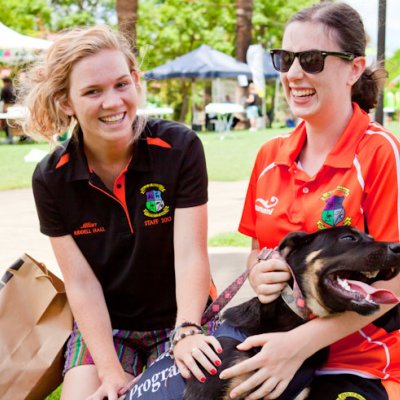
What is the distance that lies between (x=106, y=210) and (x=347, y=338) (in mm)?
1293

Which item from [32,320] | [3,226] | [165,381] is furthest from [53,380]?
[3,226]

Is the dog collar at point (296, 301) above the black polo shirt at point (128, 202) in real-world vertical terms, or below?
below

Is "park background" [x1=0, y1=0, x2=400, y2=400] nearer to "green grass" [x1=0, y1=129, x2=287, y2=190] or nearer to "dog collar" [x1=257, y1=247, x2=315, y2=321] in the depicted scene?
"green grass" [x1=0, y1=129, x2=287, y2=190]

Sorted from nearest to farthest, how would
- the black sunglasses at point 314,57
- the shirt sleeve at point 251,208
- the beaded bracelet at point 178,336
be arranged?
the black sunglasses at point 314,57 → the beaded bracelet at point 178,336 → the shirt sleeve at point 251,208

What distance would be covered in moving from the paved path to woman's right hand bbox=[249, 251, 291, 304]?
2454mm

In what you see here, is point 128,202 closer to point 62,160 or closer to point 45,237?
point 62,160

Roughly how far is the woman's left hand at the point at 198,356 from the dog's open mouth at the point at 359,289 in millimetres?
550

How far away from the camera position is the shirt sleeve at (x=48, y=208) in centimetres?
330

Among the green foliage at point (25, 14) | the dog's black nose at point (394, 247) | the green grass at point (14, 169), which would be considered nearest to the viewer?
the dog's black nose at point (394, 247)

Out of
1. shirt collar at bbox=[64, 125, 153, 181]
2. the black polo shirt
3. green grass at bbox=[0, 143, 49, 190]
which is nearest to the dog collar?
the black polo shirt

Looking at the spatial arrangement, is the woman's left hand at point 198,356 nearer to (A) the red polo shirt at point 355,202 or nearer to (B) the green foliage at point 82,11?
(A) the red polo shirt at point 355,202

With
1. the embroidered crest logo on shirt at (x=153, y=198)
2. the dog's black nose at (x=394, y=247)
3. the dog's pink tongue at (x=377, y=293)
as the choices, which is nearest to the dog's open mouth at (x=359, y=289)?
the dog's pink tongue at (x=377, y=293)

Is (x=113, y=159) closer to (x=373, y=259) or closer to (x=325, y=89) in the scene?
(x=325, y=89)

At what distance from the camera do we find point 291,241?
267 cm
